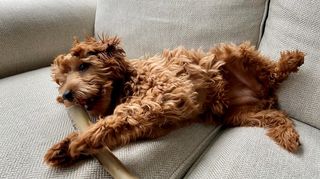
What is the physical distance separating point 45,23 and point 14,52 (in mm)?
205

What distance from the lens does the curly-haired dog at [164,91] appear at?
99 cm

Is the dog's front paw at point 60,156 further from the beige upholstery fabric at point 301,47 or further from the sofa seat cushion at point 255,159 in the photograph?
the beige upholstery fabric at point 301,47

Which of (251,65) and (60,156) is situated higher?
(251,65)

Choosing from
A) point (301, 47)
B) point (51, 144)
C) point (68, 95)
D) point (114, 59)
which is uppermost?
point (301, 47)

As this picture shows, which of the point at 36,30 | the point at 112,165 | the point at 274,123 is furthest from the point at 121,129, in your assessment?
the point at 36,30

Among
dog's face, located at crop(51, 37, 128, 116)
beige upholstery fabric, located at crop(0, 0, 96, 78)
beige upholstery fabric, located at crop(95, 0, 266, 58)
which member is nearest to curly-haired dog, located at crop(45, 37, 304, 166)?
dog's face, located at crop(51, 37, 128, 116)

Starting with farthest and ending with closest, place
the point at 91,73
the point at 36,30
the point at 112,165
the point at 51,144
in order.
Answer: the point at 36,30 → the point at 91,73 → the point at 51,144 → the point at 112,165

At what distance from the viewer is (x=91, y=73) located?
43.4 inches

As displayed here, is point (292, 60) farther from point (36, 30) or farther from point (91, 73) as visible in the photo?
point (36, 30)

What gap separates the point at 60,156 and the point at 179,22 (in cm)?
81

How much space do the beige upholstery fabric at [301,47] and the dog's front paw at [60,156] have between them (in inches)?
31.9

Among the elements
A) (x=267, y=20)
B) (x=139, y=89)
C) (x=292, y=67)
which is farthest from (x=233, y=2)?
(x=139, y=89)

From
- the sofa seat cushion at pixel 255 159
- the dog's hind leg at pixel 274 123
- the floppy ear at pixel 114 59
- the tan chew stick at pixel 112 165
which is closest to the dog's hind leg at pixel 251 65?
the dog's hind leg at pixel 274 123

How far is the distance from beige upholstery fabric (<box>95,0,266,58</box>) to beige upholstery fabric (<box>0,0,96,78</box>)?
0.57ft
